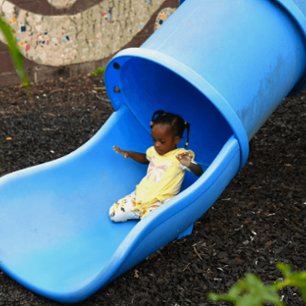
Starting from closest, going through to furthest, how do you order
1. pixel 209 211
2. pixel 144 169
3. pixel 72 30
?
pixel 209 211 < pixel 144 169 < pixel 72 30

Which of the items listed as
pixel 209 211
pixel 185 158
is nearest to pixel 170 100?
Answer: pixel 185 158

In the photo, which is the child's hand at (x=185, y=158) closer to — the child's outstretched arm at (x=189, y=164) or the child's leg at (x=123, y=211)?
the child's outstretched arm at (x=189, y=164)

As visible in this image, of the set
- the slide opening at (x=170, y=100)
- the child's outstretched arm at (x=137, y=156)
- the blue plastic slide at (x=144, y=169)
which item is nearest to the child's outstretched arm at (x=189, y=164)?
the blue plastic slide at (x=144, y=169)

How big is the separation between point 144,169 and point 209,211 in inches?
20.2

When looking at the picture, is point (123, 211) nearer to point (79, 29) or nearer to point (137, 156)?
point (137, 156)

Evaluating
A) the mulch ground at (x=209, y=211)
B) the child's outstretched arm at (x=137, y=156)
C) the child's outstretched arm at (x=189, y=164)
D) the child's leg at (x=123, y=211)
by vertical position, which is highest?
the child's outstretched arm at (x=189, y=164)

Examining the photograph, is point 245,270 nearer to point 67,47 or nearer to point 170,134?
point 170,134

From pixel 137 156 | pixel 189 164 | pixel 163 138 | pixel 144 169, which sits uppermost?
pixel 163 138

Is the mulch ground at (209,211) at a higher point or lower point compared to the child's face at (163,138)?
lower

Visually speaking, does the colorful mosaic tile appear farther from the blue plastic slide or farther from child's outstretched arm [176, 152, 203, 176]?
child's outstretched arm [176, 152, 203, 176]

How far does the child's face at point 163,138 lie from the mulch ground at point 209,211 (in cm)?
→ 49

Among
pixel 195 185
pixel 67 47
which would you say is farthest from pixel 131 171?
pixel 67 47

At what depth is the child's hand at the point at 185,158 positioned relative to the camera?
107 inches

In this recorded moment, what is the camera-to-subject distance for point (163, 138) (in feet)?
9.02
